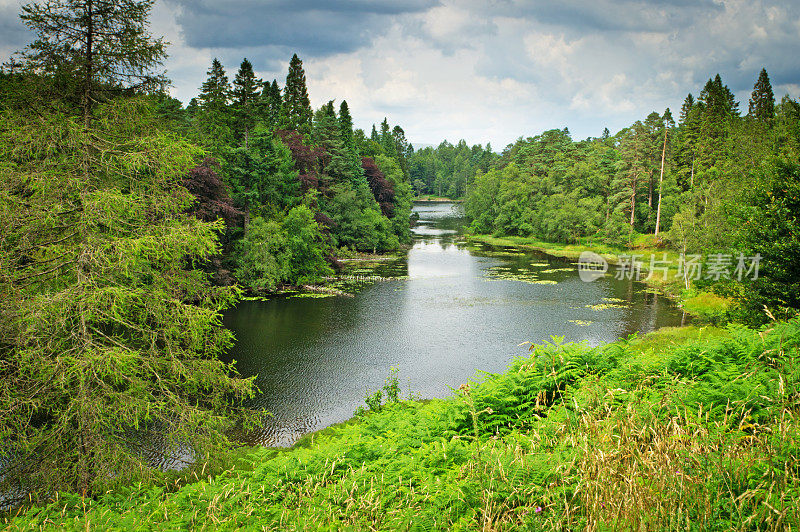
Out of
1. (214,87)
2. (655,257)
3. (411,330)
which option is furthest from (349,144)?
(411,330)

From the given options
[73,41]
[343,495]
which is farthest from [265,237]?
[343,495]

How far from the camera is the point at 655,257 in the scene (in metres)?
43.7

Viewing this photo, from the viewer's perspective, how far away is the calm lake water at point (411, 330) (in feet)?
53.2

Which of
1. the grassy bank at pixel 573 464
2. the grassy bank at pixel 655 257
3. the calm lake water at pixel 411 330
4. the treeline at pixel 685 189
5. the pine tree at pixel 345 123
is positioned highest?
the pine tree at pixel 345 123

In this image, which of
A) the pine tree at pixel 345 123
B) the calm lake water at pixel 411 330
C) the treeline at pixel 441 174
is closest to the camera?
the calm lake water at pixel 411 330

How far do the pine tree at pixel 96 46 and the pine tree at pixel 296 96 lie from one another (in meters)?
45.8

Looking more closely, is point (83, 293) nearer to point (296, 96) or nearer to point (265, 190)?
point (265, 190)

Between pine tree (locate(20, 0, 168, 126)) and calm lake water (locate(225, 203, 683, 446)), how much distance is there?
9748 millimetres

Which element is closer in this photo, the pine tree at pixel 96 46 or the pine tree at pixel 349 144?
the pine tree at pixel 96 46

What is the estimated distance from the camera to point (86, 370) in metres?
8.02

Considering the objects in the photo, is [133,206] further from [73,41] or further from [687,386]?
[687,386]

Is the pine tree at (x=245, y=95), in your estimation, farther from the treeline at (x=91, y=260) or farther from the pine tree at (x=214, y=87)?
the treeline at (x=91, y=260)

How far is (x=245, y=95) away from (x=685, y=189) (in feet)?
148

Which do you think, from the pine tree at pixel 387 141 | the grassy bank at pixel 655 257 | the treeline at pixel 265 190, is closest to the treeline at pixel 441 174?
the pine tree at pixel 387 141
